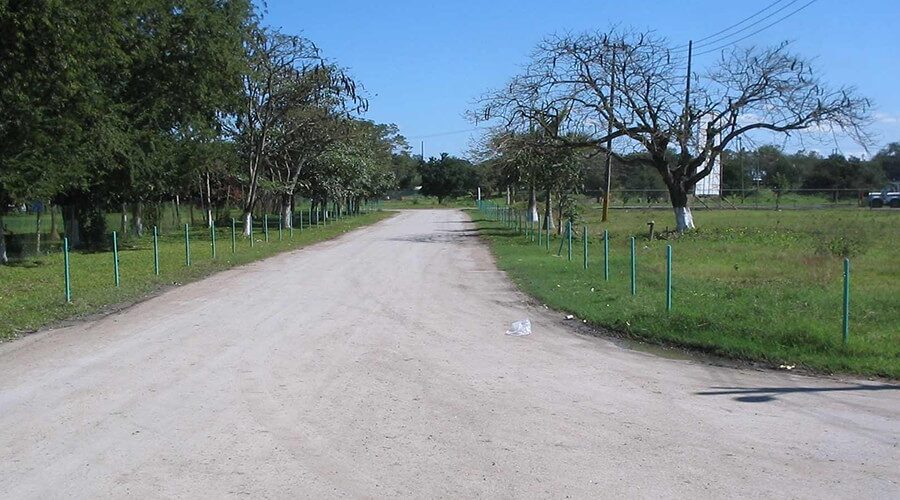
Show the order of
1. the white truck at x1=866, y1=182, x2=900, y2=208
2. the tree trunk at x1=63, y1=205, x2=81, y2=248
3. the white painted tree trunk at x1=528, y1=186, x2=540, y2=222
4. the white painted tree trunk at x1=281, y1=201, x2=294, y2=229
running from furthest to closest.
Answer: the white truck at x1=866, y1=182, x2=900, y2=208 < the white painted tree trunk at x1=281, y1=201, x2=294, y2=229 < the white painted tree trunk at x1=528, y1=186, x2=540, y2=222 < the tree trunk at x1=63, y1=205, x2=81, y2=248

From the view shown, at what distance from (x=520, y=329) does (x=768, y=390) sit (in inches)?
178

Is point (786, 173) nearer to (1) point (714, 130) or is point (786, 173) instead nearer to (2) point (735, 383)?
(1) point (714, 130)

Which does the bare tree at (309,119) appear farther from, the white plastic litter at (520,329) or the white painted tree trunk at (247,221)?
the white plastic litter at (520,329)

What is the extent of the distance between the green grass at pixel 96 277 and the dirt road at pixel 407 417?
148 centimetres

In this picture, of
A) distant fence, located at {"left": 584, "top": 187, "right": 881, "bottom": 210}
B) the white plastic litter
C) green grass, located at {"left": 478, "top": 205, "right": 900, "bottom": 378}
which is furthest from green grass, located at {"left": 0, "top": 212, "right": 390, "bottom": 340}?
distant fence, located at {"left": 584, "top": 187, "right": 881, "bottom": 210}

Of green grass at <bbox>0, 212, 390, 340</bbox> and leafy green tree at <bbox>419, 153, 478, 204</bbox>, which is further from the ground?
leafy green tree at <bbox>419, 153, 478, 204</bbox>

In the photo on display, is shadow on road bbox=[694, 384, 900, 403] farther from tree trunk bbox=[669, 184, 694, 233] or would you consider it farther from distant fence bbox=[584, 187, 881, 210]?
distant fence bbox=[584, 187, 881, 210]

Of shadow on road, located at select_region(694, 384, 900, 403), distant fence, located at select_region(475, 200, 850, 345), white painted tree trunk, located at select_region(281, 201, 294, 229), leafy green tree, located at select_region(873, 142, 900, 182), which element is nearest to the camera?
shadow on road, located at select_region(694, 384, 900, 403)

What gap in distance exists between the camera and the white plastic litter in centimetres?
1315

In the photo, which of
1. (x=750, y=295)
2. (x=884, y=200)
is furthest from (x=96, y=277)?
(x=884, y=200)

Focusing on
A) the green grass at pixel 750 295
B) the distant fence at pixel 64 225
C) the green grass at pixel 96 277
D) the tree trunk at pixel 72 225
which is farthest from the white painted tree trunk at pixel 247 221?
the green grass at pixel 750 295

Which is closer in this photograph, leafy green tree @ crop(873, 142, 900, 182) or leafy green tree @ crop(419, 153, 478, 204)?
leafy green tree @ crop(873, 142, 900, 182)

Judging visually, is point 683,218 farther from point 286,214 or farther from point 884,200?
point 884,200

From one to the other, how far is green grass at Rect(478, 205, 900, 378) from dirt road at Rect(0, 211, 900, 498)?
1.06m
